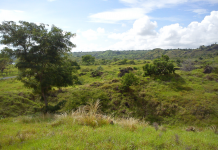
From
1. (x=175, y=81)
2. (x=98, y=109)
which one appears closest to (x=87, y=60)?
(x=175, y=81)

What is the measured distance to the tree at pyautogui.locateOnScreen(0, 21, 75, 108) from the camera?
965 centimetres

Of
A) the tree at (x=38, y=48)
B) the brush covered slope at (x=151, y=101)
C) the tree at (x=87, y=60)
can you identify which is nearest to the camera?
the tree at (x=38, y=48)

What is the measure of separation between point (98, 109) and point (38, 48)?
24.8ft

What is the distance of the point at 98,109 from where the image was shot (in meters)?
12.5

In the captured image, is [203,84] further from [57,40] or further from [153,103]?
[57,40]

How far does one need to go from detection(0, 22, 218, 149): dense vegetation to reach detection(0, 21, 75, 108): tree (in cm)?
6

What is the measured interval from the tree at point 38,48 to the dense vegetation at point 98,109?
6 cm

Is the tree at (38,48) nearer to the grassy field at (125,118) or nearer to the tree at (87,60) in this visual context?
the grassy field at (125,118)

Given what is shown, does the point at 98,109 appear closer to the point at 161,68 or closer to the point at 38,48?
the point at 38,48

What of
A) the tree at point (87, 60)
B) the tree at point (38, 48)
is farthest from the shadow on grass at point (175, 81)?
the tree at point (87, 60)

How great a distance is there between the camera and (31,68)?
406 inches

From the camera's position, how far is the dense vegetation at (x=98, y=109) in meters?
4.48

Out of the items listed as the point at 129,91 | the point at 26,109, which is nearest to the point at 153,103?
the point at 129,91

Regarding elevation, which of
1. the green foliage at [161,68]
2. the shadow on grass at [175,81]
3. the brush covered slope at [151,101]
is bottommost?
the brush covered slope at [151,101]
